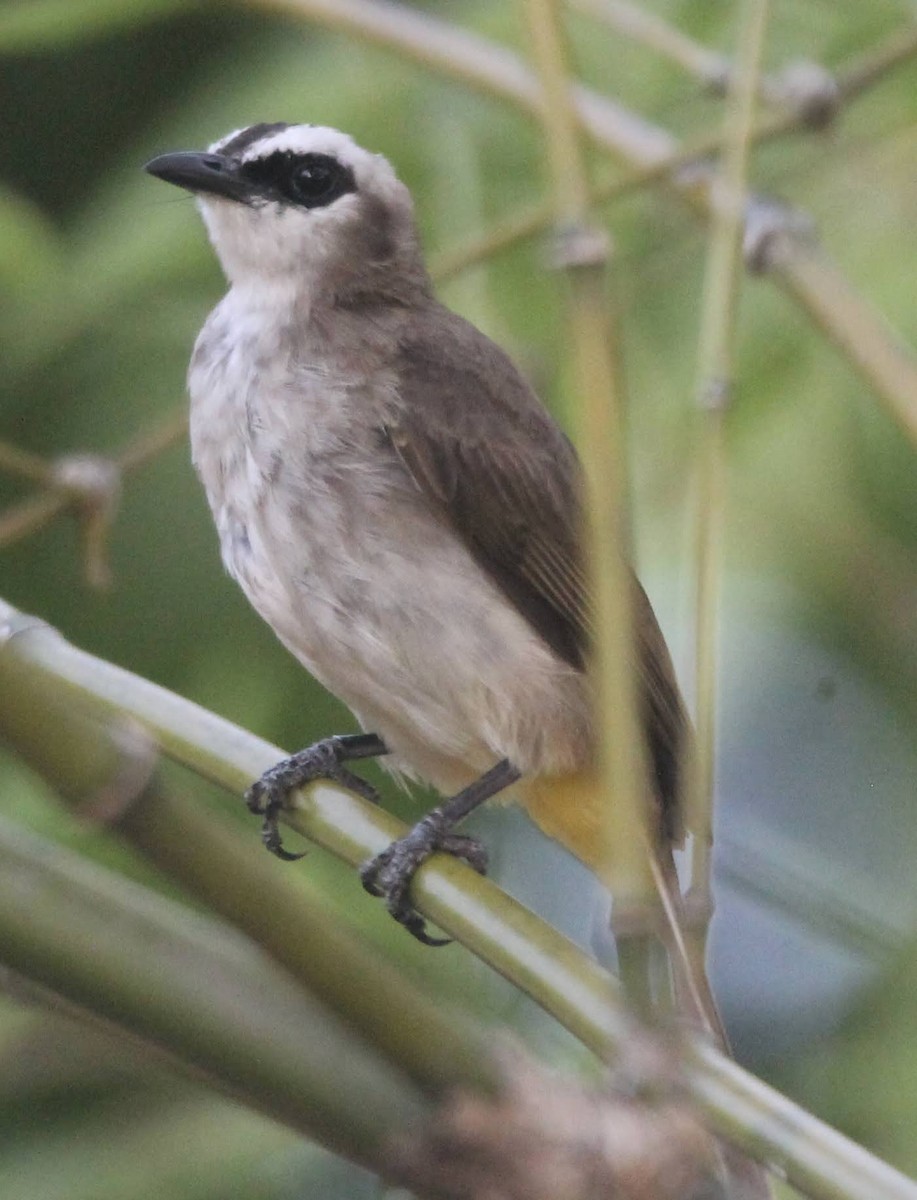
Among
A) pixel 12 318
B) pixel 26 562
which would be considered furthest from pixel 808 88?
pixel 26 562

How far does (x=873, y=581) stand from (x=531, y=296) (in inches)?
20.3

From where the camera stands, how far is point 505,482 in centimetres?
216

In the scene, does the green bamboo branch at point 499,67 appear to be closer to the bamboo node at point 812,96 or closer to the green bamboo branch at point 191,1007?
the bamboo node at point 812,96

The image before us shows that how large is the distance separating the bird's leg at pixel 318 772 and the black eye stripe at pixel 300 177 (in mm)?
654

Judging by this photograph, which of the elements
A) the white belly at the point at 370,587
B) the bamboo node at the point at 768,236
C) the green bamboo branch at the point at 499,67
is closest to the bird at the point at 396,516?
the white belly at the point at 370,587

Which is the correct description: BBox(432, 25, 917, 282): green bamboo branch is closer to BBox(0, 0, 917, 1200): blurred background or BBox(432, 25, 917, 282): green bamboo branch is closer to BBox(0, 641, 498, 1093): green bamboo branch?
BBox(0, 0, 917, 1200): blurred background

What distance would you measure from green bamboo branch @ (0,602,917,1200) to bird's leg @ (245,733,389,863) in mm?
324

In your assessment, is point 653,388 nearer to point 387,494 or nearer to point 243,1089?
point 387,494

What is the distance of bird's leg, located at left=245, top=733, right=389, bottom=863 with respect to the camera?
158 centimetres

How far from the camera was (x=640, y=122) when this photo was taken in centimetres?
212

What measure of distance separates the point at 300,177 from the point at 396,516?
53 cm

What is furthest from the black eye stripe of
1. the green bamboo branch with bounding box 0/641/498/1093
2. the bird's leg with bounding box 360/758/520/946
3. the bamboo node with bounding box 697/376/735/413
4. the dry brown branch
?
the dry brown branch

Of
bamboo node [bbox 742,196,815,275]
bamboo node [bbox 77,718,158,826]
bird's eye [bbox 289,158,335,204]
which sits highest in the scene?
bamboo node [bbox 77,718,158,826]

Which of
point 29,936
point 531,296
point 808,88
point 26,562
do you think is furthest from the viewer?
point 26,562
